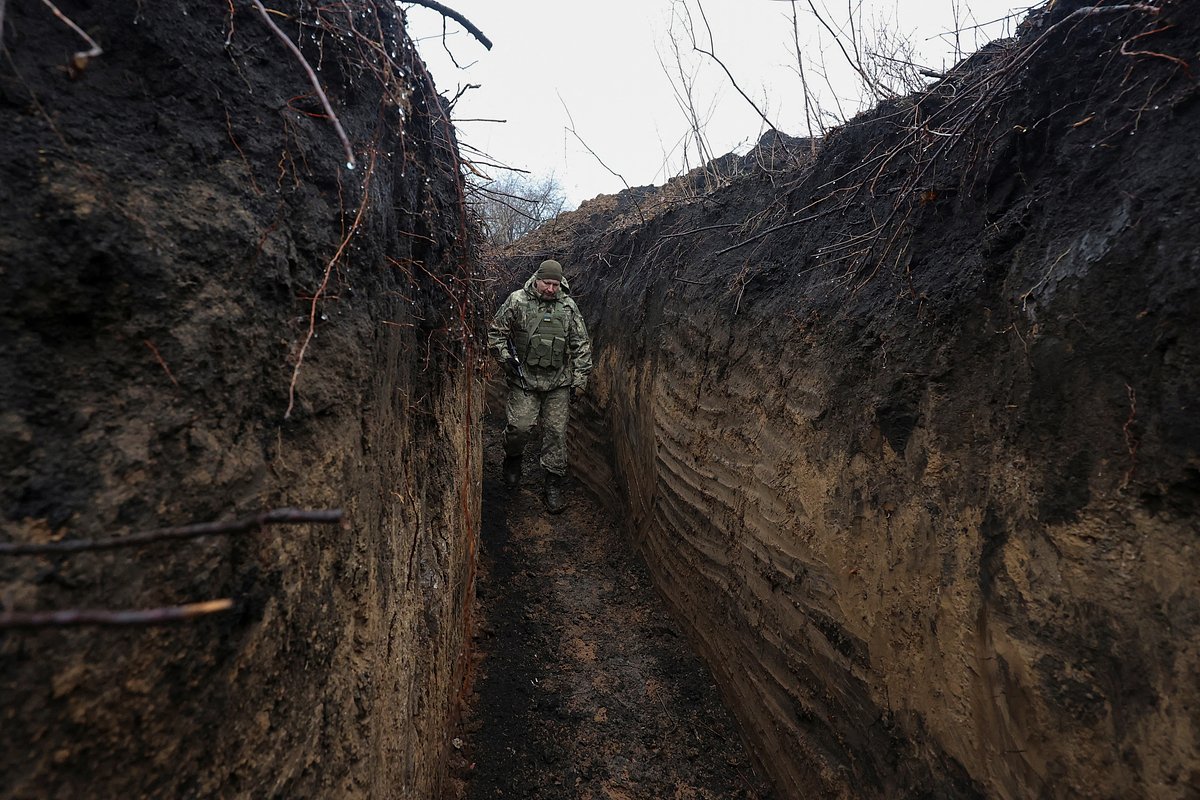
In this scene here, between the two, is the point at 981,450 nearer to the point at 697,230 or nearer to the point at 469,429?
the point at 469,429

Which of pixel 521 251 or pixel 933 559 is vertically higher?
pixel 521 251

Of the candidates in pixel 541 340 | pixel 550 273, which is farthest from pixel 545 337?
pixel 550 273

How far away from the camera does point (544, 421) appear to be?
5.70m

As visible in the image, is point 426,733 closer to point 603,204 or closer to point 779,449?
point 779,449

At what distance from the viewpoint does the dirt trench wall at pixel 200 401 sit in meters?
0.96

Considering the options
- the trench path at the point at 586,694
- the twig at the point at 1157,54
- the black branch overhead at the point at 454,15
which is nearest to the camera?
the twig at the point at 1157,54

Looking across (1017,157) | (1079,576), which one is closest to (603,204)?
(1017,157)

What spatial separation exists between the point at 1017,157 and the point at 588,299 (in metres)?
5.11

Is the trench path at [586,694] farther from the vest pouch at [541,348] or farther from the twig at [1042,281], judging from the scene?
the twig at [1042,281]

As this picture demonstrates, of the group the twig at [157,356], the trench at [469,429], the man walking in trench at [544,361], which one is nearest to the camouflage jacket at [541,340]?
the man walking in trench at [544,361]

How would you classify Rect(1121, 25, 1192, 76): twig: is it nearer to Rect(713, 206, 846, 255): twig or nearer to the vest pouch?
Rect(713, 206, 846, 255): twig

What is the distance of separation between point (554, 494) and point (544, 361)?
1214 mm

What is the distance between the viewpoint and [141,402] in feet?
3.73

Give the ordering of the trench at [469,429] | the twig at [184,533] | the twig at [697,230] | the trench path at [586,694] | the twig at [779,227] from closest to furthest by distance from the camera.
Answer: the twig at [184,533], the trench at [469,429], the trench path at [586,694], the twig at [779,227], the twig at [697,230]
